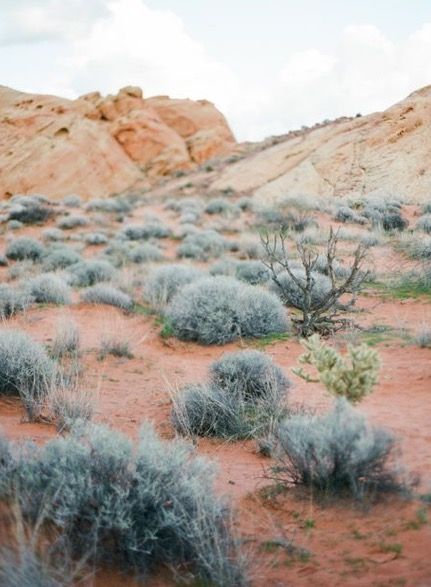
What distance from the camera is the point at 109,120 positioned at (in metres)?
35.7

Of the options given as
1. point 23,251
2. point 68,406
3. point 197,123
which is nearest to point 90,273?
point 23,251

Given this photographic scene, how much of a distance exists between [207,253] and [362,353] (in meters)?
12.2

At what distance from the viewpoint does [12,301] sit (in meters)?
9.03

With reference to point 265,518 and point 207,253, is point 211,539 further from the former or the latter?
point 207,253

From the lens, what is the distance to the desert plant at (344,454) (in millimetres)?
3244

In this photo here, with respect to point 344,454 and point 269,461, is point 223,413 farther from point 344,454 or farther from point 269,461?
point 344,454

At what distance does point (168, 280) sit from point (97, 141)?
23.8 metres

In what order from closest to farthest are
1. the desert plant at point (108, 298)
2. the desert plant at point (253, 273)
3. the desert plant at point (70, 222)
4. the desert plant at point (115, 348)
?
the desert plant at point (115, 348) → the desert plant at point (108, 298) → the desert plant at point (253, 273) → the desert plant at point (70, 222)

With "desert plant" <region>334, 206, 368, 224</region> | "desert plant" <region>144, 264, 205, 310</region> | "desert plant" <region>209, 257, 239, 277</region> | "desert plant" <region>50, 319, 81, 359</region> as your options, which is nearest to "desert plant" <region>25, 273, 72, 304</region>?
"desert plant" <region>144, 264, 205, 310</region>

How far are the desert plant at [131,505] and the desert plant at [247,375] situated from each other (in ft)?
7.69

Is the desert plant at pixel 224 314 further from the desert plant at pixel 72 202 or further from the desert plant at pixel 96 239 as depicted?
the desert plant at pixel 72 202

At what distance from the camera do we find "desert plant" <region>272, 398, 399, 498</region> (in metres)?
3.24

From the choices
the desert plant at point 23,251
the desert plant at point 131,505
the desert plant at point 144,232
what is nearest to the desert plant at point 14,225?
the desert plant at point 144,232

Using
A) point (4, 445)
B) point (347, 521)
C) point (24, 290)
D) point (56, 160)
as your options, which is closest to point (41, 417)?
point (4, 445)
